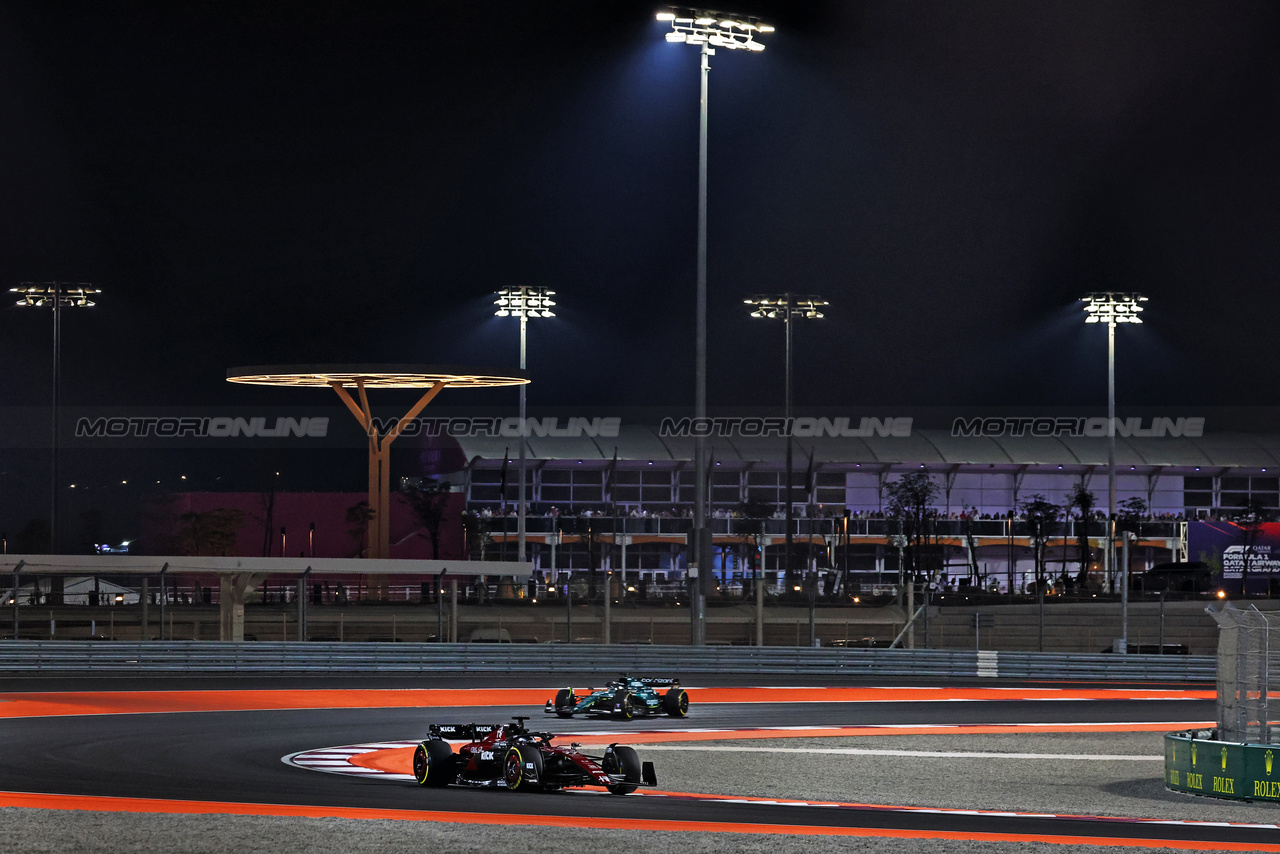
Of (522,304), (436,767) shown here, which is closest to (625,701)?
(436,767)

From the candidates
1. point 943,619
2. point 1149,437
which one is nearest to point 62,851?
point 943,619

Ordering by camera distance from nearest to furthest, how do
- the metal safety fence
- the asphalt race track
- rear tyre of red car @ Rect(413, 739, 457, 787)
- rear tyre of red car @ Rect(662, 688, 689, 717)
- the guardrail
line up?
the asphalt race track, rear tyre of red car @ Rect(413, 739, 457, 787), the metal safety fence, rear tyre of red car @ Rect(662, 688, 689, 717), the guardrail

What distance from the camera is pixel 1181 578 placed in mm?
55594

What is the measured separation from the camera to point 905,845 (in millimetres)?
11422

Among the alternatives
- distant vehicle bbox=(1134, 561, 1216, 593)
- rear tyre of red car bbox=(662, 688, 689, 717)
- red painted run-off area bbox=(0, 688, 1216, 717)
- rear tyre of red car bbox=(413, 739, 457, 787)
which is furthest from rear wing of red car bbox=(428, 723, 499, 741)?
distant vehicle bbox=(1134, 561, 1216, 593)

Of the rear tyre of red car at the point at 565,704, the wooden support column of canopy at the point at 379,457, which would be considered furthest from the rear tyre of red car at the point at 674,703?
the wooden support column of canopy at the point at 379,457

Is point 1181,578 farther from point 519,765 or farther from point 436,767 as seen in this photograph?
point 436,767

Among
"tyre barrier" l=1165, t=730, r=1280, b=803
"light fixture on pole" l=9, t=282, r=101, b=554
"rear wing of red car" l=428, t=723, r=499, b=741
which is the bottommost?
"tyre barrier" l=1165, t=730, r=1280, b=803

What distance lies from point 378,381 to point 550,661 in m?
22.6

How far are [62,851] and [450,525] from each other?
6926cm

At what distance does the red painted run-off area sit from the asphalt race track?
185 mm

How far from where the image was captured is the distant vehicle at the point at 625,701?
75.3 feet

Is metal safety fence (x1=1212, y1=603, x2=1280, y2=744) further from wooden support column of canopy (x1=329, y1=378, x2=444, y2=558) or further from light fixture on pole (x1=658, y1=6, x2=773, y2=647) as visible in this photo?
wooden support column of canopy (x1=329, y1=378, x2=444, y2=558)

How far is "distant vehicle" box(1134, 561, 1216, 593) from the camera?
52.7 m
